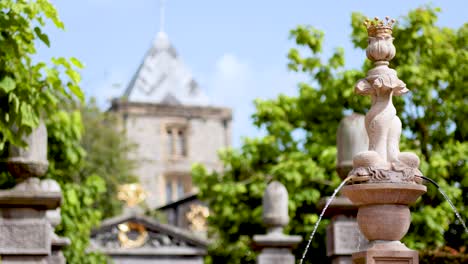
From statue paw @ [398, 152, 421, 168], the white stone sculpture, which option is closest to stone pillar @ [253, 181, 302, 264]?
the white stone sculpture

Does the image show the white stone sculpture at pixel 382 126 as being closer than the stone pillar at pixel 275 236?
Yes

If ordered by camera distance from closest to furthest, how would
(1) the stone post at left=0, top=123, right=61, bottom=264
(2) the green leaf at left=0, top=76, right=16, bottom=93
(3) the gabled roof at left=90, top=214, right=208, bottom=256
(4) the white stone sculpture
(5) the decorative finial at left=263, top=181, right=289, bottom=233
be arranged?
(4) the white stone sculpture
(2) the green leaf at left=0, top=76, right=16, bottom=93
(1) the stone post at left=0, top=123, right=61, bottom=264
(5) the decorative finial at left=263, top=181, right=289, bottom=233
(3) the gabled roof at left=90, top=214, right=208, bottom=256

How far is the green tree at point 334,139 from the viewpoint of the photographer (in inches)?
977

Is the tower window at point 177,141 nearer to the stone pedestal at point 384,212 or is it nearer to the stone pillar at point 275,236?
the stone pillar at point 275,236

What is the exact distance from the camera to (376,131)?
979 cm

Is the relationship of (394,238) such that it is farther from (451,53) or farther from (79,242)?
(451,53)

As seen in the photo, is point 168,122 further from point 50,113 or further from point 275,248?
point 50,113

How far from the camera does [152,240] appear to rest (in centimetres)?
4888

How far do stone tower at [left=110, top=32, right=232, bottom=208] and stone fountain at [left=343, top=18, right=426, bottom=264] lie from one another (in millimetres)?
71045

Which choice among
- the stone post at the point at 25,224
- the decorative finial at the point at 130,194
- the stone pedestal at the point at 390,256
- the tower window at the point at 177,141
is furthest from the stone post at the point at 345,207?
the tower window at the point at 177,141

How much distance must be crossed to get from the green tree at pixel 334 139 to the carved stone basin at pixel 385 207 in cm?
1285

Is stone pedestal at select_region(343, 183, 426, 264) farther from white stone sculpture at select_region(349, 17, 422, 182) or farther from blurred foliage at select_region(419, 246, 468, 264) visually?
blurred foliage at select_region(419, 246, 468, 264)

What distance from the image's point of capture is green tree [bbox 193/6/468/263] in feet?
81.4

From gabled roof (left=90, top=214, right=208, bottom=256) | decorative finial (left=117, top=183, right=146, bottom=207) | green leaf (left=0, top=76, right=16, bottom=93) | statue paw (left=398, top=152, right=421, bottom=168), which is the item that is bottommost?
statue paw (left=398, top=152, right=421, bottom=168)
